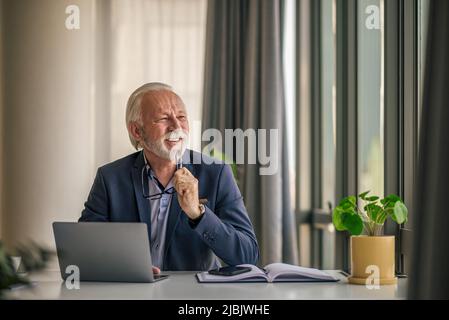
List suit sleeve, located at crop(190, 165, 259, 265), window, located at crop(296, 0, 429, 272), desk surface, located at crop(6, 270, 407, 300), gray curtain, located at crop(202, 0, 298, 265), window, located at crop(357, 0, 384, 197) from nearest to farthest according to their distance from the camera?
desk surface, located at crop(6, 270, 407, 300)
suit sleeve, located at crop(190, 165, 259, 265)
window, located at crop(296, 0, 429, 272)
window, located at crop(357, 0, 384, 197)
gray curtain, located at crop(202, 0, 298, 265)

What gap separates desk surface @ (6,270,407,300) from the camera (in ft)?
6.46

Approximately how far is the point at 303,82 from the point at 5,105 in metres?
2.10

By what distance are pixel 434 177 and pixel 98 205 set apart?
136 cm

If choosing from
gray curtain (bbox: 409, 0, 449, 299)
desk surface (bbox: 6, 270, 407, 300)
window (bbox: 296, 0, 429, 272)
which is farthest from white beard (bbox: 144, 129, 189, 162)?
gray curtain (bbox: 409, 0, 449, 299)

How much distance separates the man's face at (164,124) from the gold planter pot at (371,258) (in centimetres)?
82

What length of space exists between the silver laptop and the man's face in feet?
2.08

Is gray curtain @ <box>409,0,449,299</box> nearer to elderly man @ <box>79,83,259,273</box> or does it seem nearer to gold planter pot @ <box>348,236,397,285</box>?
gold planter pot @ <box>348,236,397,285</box>

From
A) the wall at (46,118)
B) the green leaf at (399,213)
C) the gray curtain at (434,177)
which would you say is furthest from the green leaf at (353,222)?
the wall at (46,118)

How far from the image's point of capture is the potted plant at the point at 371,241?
2242mm

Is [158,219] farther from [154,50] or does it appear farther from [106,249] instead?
[154,50]

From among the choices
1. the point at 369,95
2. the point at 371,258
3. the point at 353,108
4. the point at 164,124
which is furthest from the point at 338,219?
the point at 353,108

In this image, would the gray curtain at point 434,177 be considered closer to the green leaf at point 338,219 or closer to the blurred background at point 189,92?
the green leaf at point 338,219
